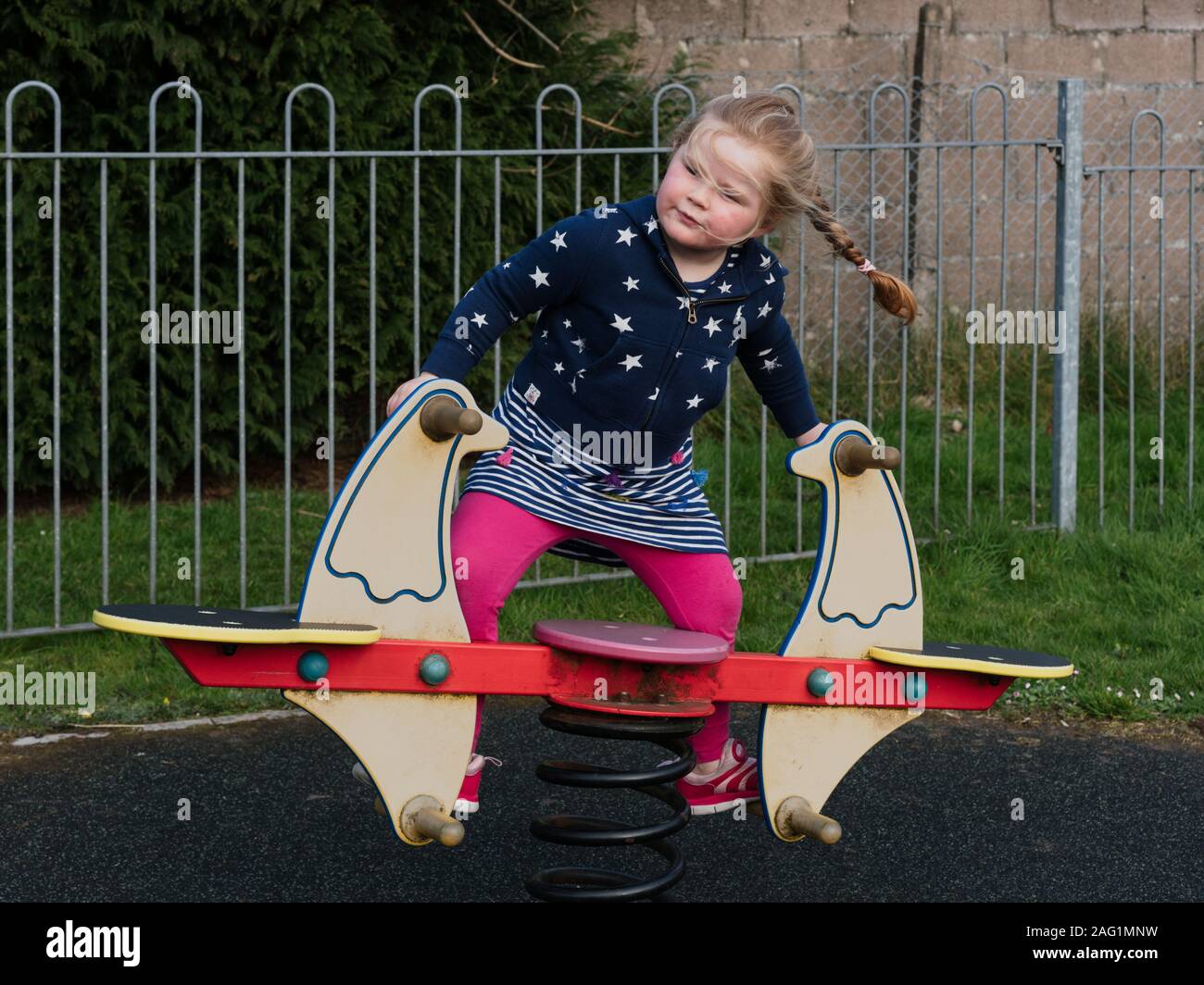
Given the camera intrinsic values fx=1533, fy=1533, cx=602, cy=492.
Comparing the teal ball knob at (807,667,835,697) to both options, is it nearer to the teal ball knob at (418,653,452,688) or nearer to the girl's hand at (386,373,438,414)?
the teal ball knob at (418,653,452,688)

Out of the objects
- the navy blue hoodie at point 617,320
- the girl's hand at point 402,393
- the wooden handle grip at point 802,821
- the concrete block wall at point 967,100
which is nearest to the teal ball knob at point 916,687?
the wooden handle grip at point 802,821

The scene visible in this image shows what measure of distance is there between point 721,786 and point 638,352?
0.93 meters

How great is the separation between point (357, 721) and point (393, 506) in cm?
38

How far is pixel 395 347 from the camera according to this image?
728cm

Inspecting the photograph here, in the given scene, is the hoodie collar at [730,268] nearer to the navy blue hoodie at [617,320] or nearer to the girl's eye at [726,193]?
the navy blue hoodie at [617,320]

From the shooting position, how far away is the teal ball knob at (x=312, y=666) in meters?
2.61

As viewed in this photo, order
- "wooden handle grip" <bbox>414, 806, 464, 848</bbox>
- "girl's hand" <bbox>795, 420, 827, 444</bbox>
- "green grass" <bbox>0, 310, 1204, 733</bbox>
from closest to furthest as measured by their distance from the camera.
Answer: "wooden handle grip" <bbox>414, 806, 464, 848</bbox>, "girl's hand" <bbox>795, 420, 827, 444</bbox>, "green grass" <bbox>0, 310, 1204, 733</bbox>

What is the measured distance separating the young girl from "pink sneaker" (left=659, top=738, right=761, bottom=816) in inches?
4.9

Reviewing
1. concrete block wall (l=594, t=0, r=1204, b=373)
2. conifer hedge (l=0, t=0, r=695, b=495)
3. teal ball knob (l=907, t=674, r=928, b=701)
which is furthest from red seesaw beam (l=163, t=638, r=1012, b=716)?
concrete block wall (l=594, t=0, r=1204, b=373)

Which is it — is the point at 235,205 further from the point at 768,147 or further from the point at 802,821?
the point at 802,821

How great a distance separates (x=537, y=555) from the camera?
9.89ft

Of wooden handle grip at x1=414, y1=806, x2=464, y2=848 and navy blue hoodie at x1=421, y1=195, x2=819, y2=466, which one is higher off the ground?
navy blue hoodie at x1=421, y1=195, x2=819, y2=466

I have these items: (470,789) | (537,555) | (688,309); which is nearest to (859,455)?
(688,309)

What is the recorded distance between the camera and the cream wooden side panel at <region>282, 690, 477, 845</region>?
2670 millimetres
